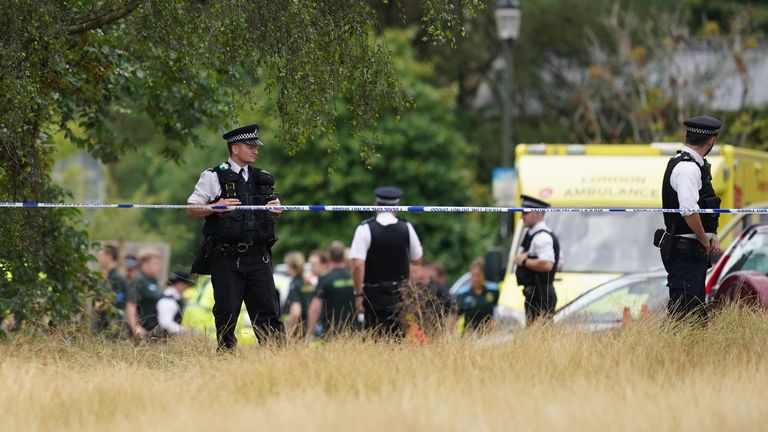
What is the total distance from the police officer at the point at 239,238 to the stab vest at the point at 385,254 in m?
2.10

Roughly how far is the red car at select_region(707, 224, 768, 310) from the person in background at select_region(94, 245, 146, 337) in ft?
15.2

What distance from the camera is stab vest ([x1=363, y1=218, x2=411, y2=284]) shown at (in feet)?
39.3

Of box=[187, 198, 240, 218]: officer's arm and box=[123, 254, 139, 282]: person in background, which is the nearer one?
box=[187, 198, 240, 218]: officer's arm

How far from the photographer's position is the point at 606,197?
15398 millimetres

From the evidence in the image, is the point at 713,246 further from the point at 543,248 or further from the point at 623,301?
the point at 543,248

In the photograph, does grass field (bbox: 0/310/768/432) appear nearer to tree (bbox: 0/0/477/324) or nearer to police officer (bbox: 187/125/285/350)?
police officer (bbox: 187/125/285/350)

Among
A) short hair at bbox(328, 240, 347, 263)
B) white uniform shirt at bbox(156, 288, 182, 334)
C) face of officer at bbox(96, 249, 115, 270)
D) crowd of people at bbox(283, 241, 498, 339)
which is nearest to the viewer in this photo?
crowd of people at bbox(283, 241, 498, 339)

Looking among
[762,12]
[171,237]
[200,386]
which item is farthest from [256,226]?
[762,12]

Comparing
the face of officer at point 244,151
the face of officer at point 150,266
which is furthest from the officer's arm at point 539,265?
the face of officer at point 150,266

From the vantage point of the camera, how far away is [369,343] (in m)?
8.76

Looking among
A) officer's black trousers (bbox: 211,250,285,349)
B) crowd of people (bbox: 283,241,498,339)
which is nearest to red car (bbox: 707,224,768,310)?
crowd of people (bbox: 283,241,498,339)

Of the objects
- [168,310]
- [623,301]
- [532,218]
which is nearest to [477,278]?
[168,310]

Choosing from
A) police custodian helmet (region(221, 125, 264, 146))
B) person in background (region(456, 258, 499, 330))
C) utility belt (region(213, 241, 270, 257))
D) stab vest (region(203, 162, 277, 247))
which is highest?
police custodian helmet (region(221, 125, 264, 146))

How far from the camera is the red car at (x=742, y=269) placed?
10703 millimetres
